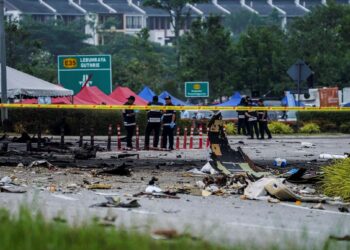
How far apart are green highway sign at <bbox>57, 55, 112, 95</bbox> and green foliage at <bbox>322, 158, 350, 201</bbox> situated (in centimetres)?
2951

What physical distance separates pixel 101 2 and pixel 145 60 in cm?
5525

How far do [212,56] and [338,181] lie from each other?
2138 inches

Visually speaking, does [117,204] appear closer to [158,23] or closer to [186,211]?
[186,211]

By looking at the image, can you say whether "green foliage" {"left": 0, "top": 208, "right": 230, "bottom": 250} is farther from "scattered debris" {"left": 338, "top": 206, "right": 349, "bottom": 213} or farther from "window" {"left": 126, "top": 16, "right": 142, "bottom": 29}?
"window" {"left": 126, "top": 16, "right": 142, "bottom": 29}

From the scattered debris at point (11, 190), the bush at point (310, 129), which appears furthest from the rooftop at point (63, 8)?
the scattered debris at point (11, 190)

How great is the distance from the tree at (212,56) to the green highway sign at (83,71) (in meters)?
22.5

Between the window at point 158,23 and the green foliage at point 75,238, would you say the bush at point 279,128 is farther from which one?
the window at point 158,23

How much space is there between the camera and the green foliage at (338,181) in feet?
50.4

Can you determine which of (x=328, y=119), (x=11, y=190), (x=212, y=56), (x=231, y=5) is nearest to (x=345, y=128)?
(x=328, y=119)

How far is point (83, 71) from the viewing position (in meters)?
46.5

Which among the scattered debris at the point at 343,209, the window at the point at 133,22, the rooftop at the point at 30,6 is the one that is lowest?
the scattered debris at the point at 343,209

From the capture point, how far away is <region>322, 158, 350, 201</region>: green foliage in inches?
604

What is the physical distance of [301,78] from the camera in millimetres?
41688

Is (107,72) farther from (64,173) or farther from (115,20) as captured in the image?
(115,20)
